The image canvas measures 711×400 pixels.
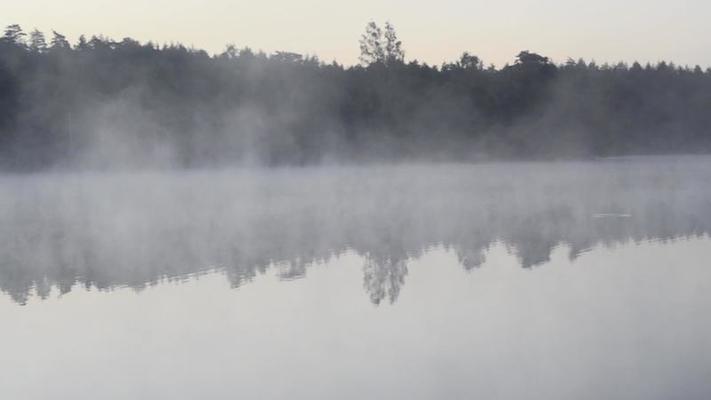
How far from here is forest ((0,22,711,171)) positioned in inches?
1572

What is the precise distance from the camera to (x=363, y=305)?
7996mm

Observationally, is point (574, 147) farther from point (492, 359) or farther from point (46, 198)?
point (492, 359)

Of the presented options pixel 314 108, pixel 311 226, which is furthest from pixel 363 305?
pixel 314 108

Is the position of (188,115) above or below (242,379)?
above

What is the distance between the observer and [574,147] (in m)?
50.3

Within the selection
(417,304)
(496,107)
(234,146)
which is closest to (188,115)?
(234,146)

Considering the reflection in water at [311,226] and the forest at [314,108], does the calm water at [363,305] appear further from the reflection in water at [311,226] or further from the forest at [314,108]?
the forest at [314,108]

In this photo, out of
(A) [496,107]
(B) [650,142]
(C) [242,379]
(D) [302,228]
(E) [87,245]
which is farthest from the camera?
(B) [650,142]

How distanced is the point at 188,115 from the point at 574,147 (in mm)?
20252

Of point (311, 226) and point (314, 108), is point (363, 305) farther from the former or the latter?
point (314, 108)

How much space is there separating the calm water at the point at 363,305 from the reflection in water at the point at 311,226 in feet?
0.22

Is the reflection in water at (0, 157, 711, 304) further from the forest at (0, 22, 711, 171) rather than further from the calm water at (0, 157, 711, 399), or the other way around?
the forest at (0, 22, 711, 171)

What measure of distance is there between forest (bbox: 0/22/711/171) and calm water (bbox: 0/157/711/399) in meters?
24.4

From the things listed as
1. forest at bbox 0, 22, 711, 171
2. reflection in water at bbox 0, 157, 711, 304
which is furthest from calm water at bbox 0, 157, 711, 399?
forest at bbox 0, 22, 711, 171
